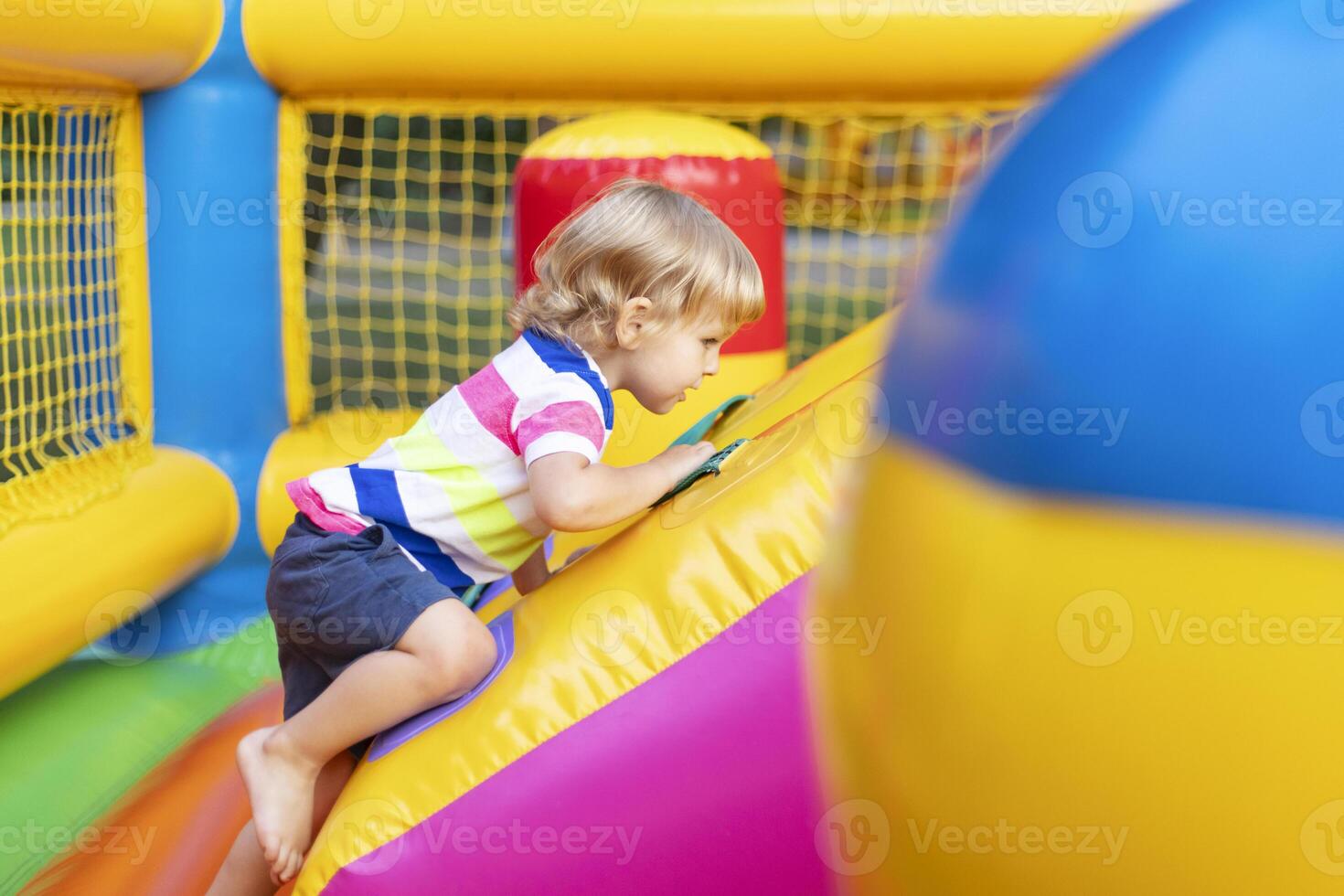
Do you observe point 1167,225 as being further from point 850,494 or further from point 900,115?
point 900,115

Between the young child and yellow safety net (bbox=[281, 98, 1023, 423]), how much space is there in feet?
0.96

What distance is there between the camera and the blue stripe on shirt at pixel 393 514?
1.46 meters

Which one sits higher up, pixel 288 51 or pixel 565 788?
pixel 288 51

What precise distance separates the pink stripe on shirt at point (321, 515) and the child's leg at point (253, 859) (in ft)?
0.81

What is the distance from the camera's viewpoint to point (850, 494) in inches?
35.3

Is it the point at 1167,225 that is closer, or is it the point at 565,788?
the point at 1167,225

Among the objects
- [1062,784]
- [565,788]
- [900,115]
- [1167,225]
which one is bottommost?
[565,788]

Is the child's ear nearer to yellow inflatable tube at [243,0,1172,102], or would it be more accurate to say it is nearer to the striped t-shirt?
the striped t-shirt

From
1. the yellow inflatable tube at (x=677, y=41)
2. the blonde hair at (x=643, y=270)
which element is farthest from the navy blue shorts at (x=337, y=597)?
the yellow inflatable tube at (x=677, y=41)

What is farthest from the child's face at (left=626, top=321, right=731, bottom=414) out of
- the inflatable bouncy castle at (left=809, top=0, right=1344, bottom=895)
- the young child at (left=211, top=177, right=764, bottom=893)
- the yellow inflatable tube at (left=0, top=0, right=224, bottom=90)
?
the yellow inflatable tube at (left=0, top=0, right=224, bottom=90)

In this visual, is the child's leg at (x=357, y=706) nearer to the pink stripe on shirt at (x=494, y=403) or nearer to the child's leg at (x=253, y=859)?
the child's leg at (x=253, y=859)

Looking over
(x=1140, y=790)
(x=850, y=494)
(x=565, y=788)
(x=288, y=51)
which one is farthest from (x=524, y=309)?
(x=288, y=51)

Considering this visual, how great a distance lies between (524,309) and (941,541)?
2.71 ft

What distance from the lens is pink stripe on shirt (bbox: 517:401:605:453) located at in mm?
1344
